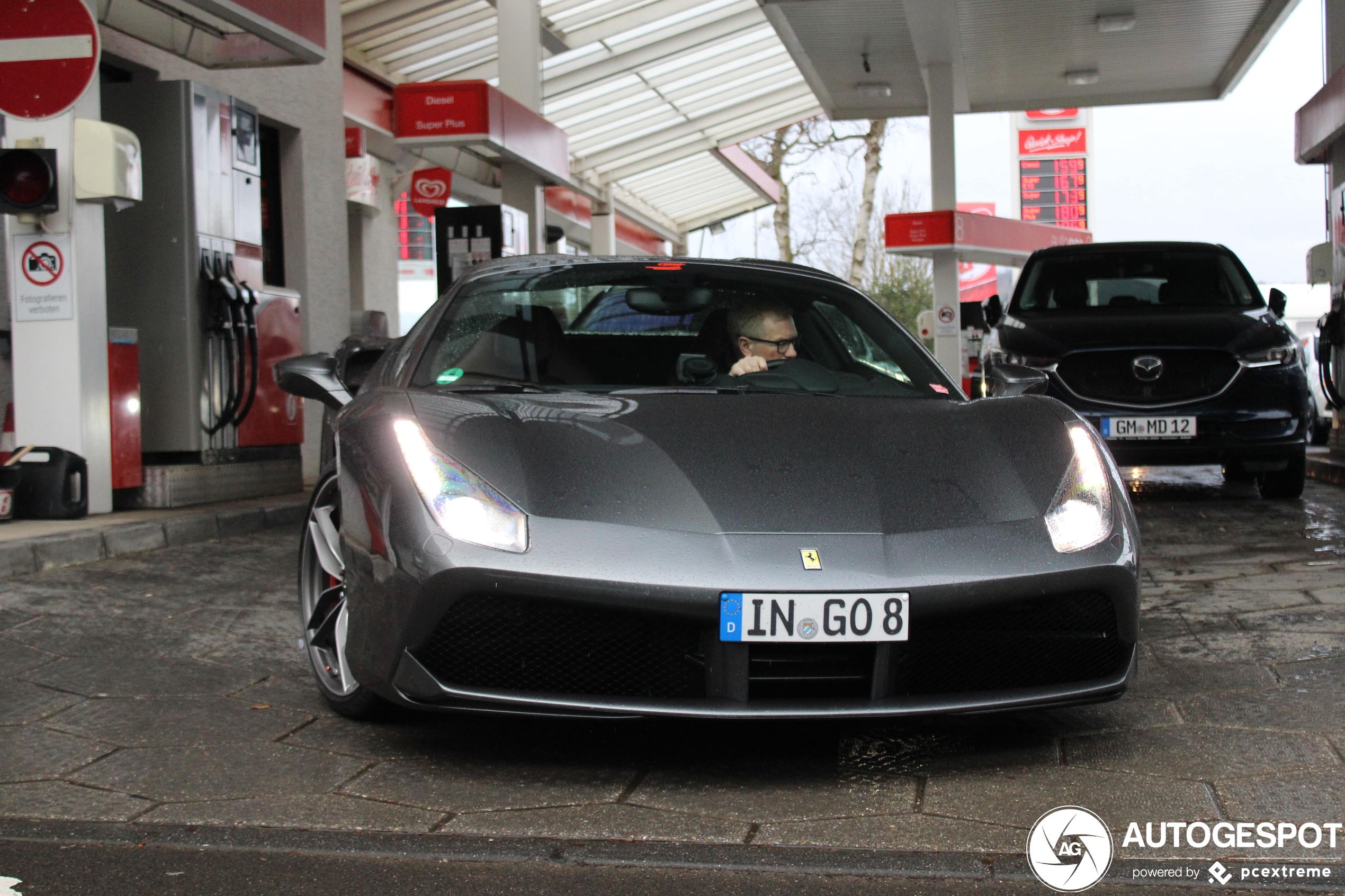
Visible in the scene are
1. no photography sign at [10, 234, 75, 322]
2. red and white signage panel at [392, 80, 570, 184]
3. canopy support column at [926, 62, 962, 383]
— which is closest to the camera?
no photography sign at [10, 234, 75, 322]

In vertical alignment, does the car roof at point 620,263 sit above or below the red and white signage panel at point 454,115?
below

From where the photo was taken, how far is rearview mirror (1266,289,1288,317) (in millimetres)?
9602

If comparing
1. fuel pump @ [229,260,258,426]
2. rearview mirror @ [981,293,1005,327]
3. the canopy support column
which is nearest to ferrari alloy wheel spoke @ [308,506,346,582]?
fuel pump @ [229,260,258,426]

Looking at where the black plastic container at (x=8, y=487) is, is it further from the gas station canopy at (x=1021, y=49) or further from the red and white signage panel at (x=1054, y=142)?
the red and white signage panel at (x=1054, y=142)

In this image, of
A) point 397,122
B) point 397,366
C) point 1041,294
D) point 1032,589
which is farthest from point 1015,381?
point 397,122

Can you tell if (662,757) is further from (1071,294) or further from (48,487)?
(1071,294)

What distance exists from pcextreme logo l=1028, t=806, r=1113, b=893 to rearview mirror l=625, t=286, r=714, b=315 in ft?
6.19

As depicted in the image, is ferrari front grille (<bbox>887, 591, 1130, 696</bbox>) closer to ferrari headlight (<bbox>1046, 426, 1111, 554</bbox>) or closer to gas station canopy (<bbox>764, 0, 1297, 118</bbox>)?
ferrari headlight (<bbox>1046, 426, 1111, 554</bbox>)

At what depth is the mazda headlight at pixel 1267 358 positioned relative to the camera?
8.69m

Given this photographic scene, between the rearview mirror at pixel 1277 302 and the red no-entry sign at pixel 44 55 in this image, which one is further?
the rearview mirror at pixel 1277 302

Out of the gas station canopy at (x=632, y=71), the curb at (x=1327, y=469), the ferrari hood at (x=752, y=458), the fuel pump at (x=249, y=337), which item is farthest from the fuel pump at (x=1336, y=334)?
the gas station canopy at (x=632, y=71)

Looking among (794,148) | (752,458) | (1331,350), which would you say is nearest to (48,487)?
(752,458)

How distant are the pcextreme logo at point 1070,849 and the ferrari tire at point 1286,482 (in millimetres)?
6855

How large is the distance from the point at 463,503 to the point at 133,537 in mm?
4424
